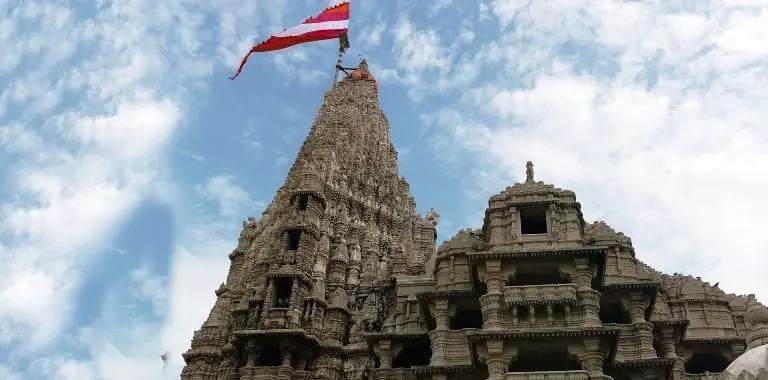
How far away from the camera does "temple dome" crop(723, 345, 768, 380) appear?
33.3 ft

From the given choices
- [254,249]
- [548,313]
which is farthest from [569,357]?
[254,249]

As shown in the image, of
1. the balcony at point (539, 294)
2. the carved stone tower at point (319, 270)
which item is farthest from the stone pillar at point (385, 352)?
the carved stone tower at point (319, 270)

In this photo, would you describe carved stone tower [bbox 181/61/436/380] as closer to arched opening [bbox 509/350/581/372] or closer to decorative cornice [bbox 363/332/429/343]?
decorative cornice [bbox 363/332/429/343]

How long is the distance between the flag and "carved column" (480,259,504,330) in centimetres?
3345

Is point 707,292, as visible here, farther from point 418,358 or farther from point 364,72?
point 364,72

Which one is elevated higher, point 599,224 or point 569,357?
point 599,224

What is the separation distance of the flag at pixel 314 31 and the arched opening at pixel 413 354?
30706 mm

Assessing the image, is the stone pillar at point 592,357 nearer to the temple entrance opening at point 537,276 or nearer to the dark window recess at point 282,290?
the temple entrance opening at point 537,276

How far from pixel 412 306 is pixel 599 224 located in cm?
1009

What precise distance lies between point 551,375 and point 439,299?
22.3ft

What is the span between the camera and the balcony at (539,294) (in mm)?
26688

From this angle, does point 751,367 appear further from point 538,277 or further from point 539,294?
point 538,277

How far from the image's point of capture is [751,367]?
1029cm

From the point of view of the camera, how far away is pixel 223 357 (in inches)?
1628
